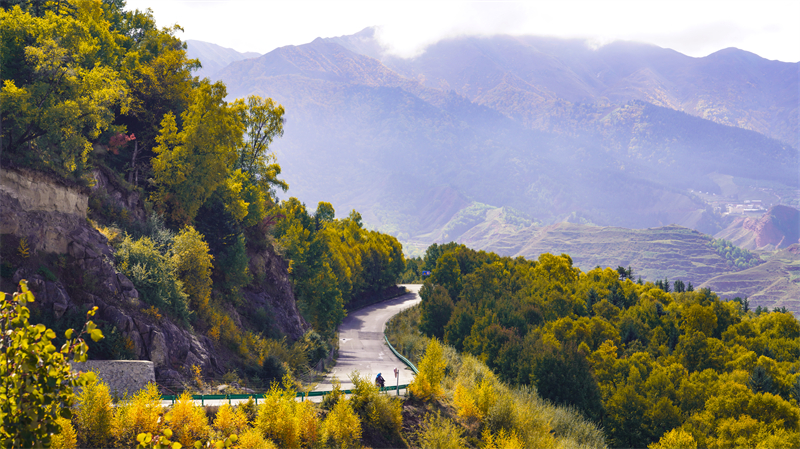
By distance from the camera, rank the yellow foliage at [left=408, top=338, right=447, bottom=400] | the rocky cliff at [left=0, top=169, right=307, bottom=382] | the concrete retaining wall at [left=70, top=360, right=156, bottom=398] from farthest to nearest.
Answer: the yellow foliage at [left=408, top=338, right=447, bottom=400]
the rocky cliff at [left=0, top=169, right=307, bottom=382]
the concrete retaining wall at [left=70, top=360, right=156, bottom=398]

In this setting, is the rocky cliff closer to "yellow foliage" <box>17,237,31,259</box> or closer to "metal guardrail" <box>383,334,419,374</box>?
"yellow foliage" <box>17,237,31,259</box>

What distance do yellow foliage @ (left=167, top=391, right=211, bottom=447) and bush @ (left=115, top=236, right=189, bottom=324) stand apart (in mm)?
10923

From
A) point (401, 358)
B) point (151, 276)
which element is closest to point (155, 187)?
point (151, 276)

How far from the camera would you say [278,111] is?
52.5 m

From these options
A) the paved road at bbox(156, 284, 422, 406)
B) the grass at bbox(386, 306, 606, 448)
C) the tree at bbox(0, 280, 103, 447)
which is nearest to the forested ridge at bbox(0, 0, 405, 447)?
the tree at bbox(0, 280, 103, 447)

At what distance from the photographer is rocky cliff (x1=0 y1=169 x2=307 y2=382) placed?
842 inches

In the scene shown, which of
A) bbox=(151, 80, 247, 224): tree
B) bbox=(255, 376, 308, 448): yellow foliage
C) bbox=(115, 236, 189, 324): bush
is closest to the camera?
bbox=(255, 376, 308, 448): yellow foliage

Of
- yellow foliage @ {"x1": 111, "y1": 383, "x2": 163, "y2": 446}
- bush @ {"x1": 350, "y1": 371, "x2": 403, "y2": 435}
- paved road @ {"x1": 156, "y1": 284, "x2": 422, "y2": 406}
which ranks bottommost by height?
paved road @ {"x1": 156, "y1": 284, "x2": 422, "y2": 406}

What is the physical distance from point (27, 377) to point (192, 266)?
87.6 ft

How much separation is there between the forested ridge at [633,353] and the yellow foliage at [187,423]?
102 feet

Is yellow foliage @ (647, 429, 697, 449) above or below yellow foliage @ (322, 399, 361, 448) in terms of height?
below

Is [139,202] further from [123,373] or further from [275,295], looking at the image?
[123,373]

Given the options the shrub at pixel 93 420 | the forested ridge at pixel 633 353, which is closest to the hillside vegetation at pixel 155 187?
the shrub at pixel 93 420

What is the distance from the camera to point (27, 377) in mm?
6137
